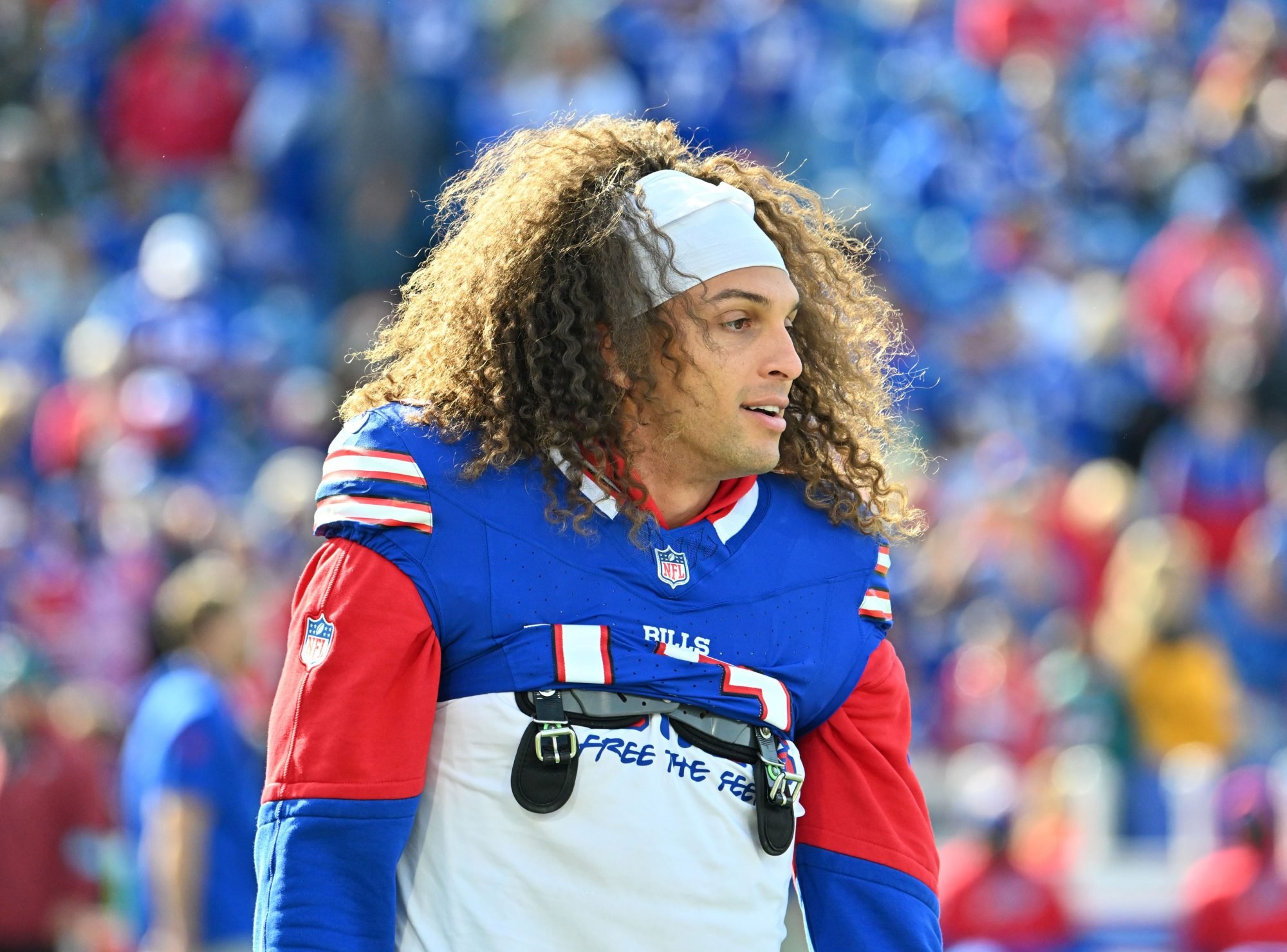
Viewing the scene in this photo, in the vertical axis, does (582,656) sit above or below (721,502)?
below

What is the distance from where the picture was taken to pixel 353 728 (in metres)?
2.34

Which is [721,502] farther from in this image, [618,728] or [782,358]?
[618,728]

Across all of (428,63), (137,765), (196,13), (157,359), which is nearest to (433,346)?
(137,765)

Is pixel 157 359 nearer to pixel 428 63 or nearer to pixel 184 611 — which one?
pixel 428 63

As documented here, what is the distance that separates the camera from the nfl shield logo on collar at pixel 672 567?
256 cm

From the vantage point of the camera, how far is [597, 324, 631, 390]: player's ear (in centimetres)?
266

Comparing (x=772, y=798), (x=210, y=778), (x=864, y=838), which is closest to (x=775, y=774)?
(x=772, y=798)

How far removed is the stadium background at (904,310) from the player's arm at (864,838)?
374 centimetres

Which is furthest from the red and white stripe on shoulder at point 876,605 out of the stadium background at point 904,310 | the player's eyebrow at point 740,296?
the stadium background at point 904,310

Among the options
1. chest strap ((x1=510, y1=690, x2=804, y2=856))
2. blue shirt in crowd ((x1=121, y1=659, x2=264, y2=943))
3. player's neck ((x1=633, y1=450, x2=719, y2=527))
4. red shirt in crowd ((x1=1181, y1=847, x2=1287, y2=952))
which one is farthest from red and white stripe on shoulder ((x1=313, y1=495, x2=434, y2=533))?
red shirt in crowd ((x1=1181, y1=847, x2=1287, y2=952))

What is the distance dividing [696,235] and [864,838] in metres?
0.87

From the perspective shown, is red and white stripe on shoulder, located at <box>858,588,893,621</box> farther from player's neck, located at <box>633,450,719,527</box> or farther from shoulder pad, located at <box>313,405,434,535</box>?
shoulder pad, located at <box>313,405,434,535</box>

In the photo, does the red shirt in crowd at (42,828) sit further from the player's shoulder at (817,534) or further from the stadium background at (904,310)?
the player's shoulder at (817,534)

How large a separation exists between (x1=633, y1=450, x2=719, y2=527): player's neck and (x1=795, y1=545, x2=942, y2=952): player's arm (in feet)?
1.02
